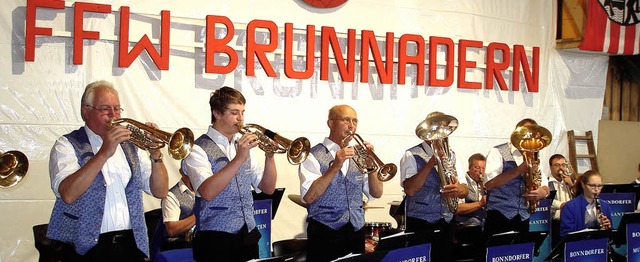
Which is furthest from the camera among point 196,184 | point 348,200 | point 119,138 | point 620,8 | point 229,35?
point 620,8

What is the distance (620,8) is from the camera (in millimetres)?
9289

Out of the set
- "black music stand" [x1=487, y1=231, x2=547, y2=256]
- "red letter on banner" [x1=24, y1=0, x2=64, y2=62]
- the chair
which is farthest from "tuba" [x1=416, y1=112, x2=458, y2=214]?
"red letter on banner" [x1=24, y1=0, x2=64, y2=62]

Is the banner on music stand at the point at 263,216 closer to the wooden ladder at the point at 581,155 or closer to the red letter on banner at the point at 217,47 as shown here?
the red letter on banner at the point at 217,47

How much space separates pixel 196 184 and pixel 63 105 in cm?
315

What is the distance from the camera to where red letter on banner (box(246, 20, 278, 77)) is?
24.1 feet

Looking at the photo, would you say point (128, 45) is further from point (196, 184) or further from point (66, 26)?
point (196, 184)

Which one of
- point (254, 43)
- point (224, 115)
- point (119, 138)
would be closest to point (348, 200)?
point (224, 115)

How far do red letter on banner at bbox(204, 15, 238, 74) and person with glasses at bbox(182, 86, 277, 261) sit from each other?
301 cm

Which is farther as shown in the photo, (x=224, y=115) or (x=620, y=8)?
(x=620, y=8)

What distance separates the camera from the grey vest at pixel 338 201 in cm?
473

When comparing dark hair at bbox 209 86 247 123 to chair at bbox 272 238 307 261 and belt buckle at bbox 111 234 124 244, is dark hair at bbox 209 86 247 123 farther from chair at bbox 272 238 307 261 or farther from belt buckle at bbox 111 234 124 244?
chair at bbox 272 238 307 261

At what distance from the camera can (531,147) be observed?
6066 millimetres

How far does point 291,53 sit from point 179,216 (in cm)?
269

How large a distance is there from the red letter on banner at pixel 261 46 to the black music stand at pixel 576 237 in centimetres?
324
